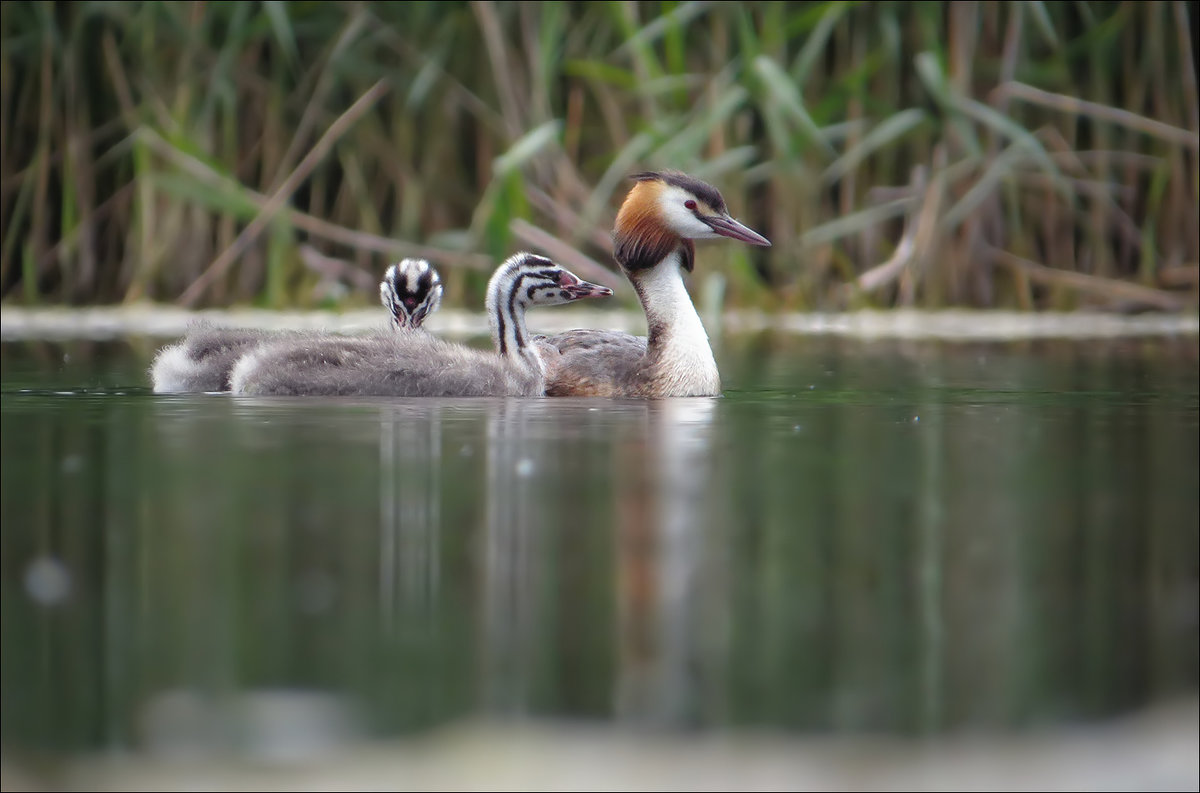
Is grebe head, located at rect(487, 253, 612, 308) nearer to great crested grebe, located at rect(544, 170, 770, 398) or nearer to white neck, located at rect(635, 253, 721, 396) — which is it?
great crested grebe, located at rect(544, 170, 770, 398)

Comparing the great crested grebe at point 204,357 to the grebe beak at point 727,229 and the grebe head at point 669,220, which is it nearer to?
the grebe head at point 669,220

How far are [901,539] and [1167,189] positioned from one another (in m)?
6.86

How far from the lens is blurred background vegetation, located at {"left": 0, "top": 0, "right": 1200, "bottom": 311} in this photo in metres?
9.79

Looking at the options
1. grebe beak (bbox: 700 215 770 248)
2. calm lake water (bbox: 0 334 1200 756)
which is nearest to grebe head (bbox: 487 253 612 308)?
grebe beak (bbox: 700 215 770 248)

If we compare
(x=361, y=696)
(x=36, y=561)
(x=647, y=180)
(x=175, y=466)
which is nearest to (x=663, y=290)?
(x=647, y=180)

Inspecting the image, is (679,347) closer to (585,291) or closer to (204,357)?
(585,291)

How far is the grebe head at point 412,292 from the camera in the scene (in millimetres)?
7379

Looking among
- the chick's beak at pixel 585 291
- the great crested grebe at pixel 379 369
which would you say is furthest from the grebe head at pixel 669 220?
the great crested grebe at pixel 379 369

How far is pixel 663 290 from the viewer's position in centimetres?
696

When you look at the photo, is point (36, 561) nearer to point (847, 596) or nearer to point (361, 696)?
point (361, 696)

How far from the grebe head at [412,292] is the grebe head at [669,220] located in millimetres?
738

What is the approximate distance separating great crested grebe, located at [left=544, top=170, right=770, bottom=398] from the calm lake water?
0.56 meters

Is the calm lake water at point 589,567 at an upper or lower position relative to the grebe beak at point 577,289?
lower

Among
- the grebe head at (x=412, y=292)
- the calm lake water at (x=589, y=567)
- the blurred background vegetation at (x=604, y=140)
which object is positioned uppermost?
the blurred background vegetation at (x=604, y=140)
